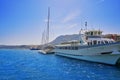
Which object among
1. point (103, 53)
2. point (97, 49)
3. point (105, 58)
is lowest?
point (105, 58)

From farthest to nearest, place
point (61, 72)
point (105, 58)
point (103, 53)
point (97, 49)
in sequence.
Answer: point (97, 49) → point (103, 53) → point (105, 58) → point (61, 72)

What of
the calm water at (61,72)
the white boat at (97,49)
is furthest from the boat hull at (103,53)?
the calm water at (61,72)

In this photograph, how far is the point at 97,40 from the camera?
39312 mm

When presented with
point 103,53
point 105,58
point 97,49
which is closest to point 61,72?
point 105,58

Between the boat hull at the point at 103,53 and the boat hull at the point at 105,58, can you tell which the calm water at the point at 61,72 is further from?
the boat hull at the point at 103,53

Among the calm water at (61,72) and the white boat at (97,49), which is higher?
the white boat at (97,49)

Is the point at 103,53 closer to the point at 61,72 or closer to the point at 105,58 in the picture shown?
the point at 105,58

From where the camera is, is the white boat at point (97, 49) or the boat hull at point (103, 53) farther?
the white boat at point (97, 49)

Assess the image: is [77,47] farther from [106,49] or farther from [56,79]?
[56,79]

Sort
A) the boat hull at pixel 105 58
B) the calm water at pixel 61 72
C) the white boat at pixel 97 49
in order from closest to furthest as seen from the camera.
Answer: the calm water at pixel 61 72, the boat hull at pixel 105 58, the white boat at pixel 97 49

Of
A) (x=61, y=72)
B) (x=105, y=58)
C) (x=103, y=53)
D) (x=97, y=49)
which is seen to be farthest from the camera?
(x=97, y=49)

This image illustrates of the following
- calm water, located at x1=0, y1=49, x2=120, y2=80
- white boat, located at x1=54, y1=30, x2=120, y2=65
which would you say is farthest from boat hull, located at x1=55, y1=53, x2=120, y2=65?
calm water, located at x1=0, y1=49, x2=120, y2=80

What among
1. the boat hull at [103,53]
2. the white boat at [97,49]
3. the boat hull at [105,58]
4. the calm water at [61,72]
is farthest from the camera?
the white boat at [97,49]

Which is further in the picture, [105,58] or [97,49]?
[97,49]
